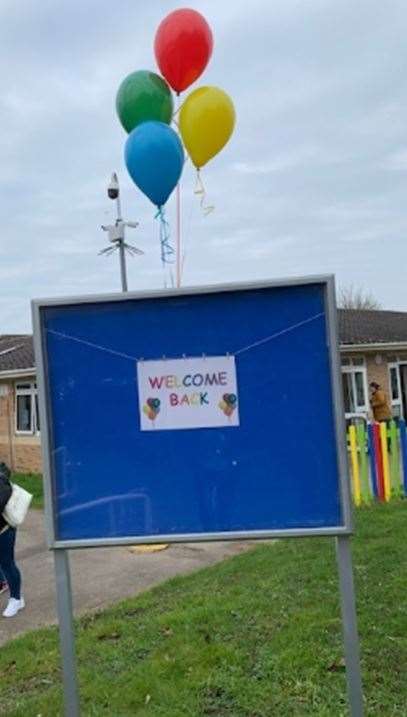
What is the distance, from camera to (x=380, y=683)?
12.5ft

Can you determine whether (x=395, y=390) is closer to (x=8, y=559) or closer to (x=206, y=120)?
(x=206, y=120)

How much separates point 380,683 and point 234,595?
1.95 m

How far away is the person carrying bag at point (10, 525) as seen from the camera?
626cm

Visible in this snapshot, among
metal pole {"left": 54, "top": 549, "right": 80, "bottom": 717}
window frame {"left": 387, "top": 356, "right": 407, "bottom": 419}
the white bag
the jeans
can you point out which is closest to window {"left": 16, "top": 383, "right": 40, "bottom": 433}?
window frame {"left": 387, "top": 356, "right": 407, "bottom": 419}

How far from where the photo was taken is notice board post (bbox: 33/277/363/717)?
2.87 meters

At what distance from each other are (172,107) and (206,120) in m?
0.51

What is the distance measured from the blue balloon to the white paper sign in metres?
3.77

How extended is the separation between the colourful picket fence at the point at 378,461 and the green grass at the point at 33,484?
610 cm

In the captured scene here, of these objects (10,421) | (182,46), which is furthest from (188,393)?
(10,421)

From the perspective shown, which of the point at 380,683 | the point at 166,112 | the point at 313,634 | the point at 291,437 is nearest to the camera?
the point at 291,437

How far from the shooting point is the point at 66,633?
303 cm

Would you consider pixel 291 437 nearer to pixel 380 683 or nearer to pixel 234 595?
pixel 380 683

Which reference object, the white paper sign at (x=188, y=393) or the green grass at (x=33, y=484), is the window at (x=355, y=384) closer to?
the green grass at (x=33, y=484)

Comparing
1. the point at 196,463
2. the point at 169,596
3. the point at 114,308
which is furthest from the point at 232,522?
the point at 169,596
